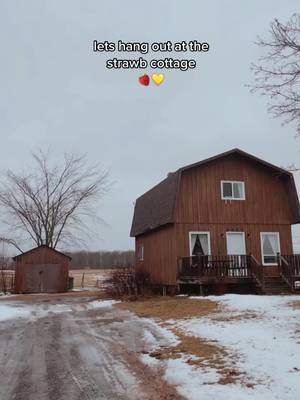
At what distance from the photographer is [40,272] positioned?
98.3 feet

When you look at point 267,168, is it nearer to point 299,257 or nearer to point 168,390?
point 299,257

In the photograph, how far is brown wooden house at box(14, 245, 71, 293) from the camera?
97.5ft

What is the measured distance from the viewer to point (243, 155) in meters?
21.6

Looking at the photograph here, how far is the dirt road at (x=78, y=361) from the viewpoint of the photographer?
599 cm

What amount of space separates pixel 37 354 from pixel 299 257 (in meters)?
13.4

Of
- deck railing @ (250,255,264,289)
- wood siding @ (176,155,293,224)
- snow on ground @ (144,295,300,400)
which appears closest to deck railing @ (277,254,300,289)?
deck railing @ (250,255,264,289)

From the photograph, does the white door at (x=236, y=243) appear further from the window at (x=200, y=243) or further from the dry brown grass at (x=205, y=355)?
the dry brown grass at (x=205, y=355)

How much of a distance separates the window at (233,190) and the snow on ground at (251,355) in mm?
9292

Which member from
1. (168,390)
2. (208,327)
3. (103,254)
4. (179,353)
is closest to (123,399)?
(168,390)

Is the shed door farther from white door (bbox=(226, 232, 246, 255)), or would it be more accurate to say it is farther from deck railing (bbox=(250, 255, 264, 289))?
deck railing (bbox=(250, 255, 264, 289))

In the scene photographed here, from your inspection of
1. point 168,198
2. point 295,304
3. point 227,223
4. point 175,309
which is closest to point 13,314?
point 175,309

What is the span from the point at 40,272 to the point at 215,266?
15.2 m

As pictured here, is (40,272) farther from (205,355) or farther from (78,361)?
(205,355)

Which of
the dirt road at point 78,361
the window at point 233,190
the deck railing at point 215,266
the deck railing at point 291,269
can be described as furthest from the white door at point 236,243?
the dirt road at point 78,361
